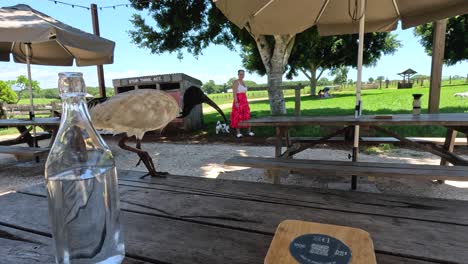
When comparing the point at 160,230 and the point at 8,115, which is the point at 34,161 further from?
the point at 8,115

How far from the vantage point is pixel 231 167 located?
4.59m

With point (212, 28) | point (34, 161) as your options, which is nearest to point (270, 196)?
point (34, 161)

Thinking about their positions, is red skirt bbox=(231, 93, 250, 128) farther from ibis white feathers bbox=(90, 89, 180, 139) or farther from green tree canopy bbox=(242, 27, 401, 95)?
green tree canopy bbox=(242, 27, 401, 95)

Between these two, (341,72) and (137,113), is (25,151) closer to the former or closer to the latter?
(137,113)

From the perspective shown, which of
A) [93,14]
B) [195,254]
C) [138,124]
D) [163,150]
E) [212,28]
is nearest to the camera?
[195,254]

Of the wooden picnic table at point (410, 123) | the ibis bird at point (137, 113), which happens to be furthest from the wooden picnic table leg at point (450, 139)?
the ibis bird at point (137, 113)

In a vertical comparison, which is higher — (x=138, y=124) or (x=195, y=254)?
(x=138, y=124)

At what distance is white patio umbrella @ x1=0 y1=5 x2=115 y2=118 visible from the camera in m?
3.59

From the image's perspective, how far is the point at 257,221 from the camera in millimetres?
908

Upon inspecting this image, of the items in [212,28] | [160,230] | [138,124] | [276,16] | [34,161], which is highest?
[212,28]

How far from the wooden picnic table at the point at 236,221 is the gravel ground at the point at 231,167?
102 inches

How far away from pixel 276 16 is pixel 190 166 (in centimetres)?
286

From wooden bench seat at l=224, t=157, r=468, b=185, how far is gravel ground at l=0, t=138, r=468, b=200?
0.84 meters

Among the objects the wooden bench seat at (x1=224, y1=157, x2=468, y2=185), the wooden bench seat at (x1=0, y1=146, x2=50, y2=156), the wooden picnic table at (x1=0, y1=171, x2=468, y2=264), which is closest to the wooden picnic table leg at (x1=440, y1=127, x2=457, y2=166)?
the wooden bench seat at (x1=224, y1=157, x2=468, y2=185)
